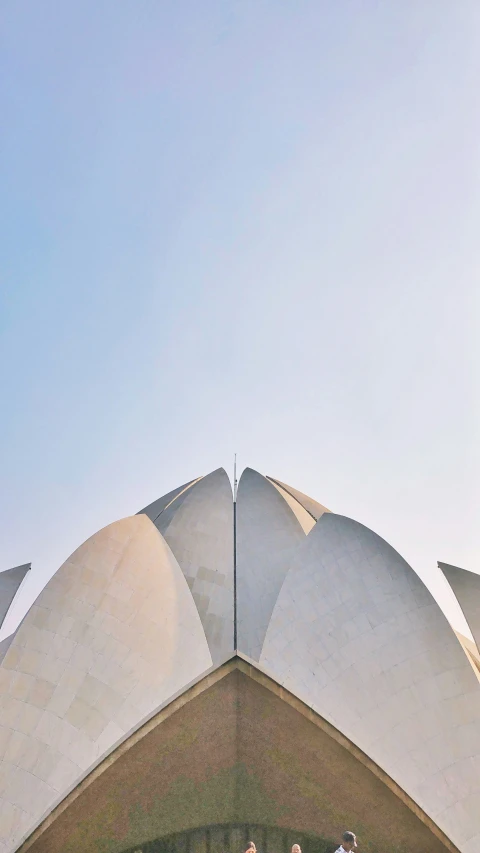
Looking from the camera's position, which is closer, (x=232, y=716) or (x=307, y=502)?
(x=232, y=716)

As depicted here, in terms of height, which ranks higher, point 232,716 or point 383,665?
point 383,665

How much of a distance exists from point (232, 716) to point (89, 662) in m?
2.30

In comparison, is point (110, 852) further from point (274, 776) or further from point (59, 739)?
point (274, 776)

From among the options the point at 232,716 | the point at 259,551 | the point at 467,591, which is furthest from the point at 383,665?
the point at 259,551

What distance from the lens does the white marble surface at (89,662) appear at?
6988mm

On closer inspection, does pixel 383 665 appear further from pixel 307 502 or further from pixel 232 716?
pixel 307 502

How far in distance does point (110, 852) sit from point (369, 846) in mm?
3590

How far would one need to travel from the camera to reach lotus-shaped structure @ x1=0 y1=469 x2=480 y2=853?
7.03 m

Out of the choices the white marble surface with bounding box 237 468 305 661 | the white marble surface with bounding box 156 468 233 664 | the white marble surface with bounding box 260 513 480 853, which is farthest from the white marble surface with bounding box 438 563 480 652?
the white marble surface with bounding box 156 468 233 664

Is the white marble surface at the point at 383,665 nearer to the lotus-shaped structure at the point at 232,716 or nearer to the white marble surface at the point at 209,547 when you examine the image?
the lotus-shaped structure at the point at 232,716

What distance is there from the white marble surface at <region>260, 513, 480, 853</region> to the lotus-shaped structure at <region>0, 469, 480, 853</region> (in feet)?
0.08

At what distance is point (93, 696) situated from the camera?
7855 millimetres

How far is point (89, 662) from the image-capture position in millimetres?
8203

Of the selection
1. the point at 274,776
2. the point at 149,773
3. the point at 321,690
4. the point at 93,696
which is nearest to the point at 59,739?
the point at 93,696
